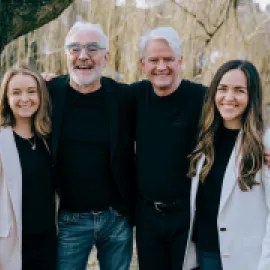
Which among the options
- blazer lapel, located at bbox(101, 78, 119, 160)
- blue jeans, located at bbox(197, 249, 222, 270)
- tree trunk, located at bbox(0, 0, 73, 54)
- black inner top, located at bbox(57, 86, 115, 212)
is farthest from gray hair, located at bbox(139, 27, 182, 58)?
blue jeans, located at bbox(197, 249, 222, 270)

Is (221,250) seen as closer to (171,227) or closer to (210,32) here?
(171,227)

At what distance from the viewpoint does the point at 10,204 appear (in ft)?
7.19

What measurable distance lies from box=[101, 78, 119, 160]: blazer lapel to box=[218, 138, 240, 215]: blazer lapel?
23.9 inches

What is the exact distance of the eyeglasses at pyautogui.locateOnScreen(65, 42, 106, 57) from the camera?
8.05 ft

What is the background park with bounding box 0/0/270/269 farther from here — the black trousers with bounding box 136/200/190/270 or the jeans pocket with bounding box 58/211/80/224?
the jeans pocket with bounding box 58/211/80/224

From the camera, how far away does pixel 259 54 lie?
6191 millimetres

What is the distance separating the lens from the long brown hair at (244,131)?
2043 mm

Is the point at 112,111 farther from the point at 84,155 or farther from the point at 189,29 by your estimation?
the point at 189,29

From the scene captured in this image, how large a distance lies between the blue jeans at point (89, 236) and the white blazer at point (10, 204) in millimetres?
308

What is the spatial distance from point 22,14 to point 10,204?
114 centimetres

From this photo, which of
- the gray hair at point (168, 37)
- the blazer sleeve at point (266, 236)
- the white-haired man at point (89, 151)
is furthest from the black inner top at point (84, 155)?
the blazer sleeve at point (266, 236)

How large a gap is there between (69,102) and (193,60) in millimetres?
4141

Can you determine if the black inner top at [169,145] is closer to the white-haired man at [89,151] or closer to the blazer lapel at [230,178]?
the white-haired man at [89,151]

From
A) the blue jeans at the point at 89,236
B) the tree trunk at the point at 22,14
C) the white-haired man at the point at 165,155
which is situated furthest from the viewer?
the tree trunk at the point at 22,14
